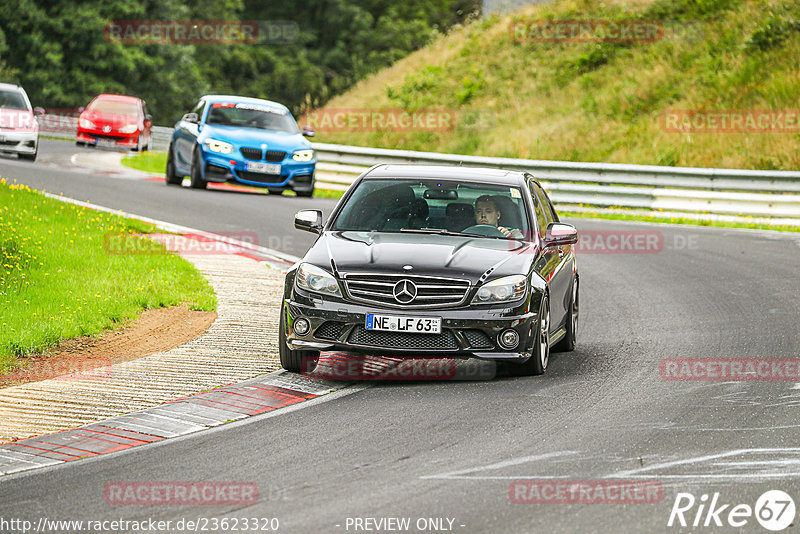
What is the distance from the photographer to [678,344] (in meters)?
11.0

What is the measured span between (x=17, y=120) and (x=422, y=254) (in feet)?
73.5

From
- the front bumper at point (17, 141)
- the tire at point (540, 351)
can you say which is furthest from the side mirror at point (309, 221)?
the front bumper at point (17, 141)

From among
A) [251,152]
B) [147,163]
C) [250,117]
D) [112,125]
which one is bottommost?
[147,163]

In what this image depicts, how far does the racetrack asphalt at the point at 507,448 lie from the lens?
593cm

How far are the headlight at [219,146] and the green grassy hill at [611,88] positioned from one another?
9.61 m

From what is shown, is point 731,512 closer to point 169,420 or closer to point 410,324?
point 410,324

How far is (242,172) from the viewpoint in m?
23.6

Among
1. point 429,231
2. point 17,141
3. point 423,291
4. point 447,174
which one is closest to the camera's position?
point 423,291

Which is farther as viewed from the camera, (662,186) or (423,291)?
(662,186)

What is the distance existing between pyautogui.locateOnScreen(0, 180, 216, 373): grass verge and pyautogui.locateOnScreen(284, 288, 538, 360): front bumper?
2.31 metres

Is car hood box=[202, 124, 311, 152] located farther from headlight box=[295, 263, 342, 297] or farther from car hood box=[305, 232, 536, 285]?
headlight box=[295, 263, 342, 297]

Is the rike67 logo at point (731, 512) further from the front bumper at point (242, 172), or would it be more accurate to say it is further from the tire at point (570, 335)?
the front bumper at point (242, 172)

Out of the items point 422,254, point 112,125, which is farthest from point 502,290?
point 112,125

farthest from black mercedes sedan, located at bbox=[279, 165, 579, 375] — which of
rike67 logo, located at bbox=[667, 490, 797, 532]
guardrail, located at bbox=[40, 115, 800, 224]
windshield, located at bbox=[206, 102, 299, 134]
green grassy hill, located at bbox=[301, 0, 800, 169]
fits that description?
green grassy hill, located at bbox=[301, 0, 800, 169]
